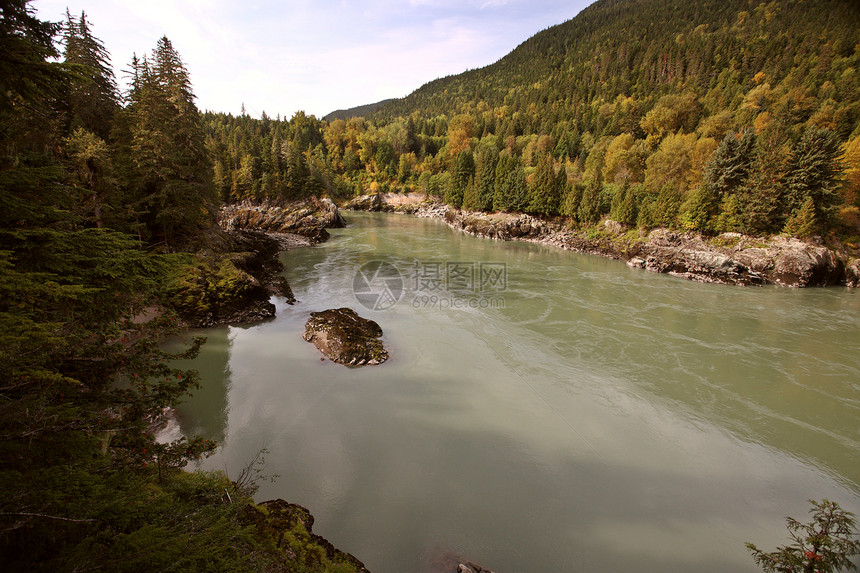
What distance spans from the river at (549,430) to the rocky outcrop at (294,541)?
1.27 meters

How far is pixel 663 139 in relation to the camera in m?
55.3

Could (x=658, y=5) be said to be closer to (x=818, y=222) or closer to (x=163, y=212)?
(x=818, y=222)

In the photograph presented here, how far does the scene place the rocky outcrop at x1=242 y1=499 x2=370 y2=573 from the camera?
17.4 feet

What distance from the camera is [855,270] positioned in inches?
1096

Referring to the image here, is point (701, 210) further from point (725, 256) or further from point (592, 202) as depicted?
point (592, 202)

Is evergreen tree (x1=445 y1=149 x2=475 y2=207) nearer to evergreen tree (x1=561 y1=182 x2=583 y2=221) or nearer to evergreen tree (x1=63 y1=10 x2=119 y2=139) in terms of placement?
evergreen tree (x1=561 y1=182 x2=583 y2=221)

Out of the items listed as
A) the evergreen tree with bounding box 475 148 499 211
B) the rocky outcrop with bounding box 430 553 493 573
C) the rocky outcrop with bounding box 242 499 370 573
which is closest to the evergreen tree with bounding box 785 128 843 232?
the evergreen tree with bounding box 475 148 499 211

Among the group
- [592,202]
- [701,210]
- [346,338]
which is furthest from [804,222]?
[346,338]

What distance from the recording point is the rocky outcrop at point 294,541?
5.29 metres

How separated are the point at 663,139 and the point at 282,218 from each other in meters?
59.8

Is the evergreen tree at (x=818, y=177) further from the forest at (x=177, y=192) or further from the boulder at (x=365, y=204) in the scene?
the boulder at (x=365, y=204)

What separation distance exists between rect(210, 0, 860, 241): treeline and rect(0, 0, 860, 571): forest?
0.32 meters

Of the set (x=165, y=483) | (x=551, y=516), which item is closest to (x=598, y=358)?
(x=551, y=516)

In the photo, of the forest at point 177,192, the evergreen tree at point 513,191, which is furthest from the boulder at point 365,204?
the evergreen tree at point 513,191
